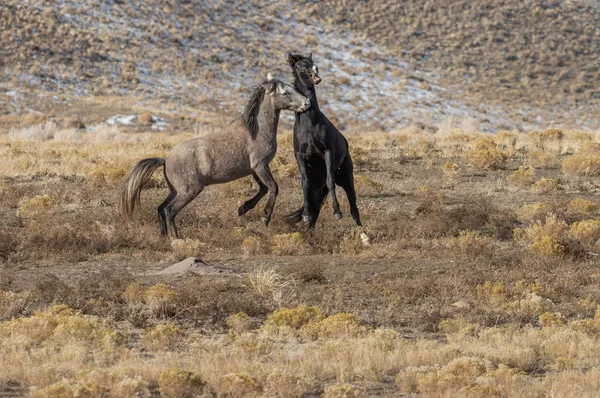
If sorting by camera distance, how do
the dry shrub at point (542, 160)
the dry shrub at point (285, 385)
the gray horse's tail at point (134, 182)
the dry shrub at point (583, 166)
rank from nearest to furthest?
1. the dry shrub at point (285, 385)
2. the gray horse's tail at point (134, 182)
3. the dry shrub at point (583, 166)
4. the dry shrub at point (542, 160)

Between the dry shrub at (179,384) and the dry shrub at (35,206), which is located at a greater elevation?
the dry shrub at (179,384)

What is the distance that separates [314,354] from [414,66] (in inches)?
1924

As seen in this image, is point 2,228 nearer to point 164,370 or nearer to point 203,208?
point 203,208

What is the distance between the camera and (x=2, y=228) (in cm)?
1623

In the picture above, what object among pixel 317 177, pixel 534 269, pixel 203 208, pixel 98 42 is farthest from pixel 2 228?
pixel 98 42

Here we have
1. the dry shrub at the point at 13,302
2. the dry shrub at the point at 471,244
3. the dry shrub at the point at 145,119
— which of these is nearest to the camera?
the dry shrub at the point at 13,302

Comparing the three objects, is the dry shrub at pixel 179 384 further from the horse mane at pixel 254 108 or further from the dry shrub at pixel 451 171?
the dry shrub at pixel 451 171

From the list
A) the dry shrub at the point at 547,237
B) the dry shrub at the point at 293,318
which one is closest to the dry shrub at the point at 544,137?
the dry shrub at the point at 547,237

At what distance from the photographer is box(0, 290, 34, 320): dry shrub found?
→ 1055cm

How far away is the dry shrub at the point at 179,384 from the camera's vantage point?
25.0 feet

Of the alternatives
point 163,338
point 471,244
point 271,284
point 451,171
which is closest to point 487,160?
point 451,171

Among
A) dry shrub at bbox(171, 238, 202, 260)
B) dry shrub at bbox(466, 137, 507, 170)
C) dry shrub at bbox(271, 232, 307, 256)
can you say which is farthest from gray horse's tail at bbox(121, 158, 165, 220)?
dry shrub at bbox(466, 137, 507, 170)

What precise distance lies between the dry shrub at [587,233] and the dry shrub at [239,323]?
634 cm

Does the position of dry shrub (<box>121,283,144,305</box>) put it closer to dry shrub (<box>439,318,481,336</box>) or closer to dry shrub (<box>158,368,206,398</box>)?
dry shrub (<box>439,318,481,336</box>)
